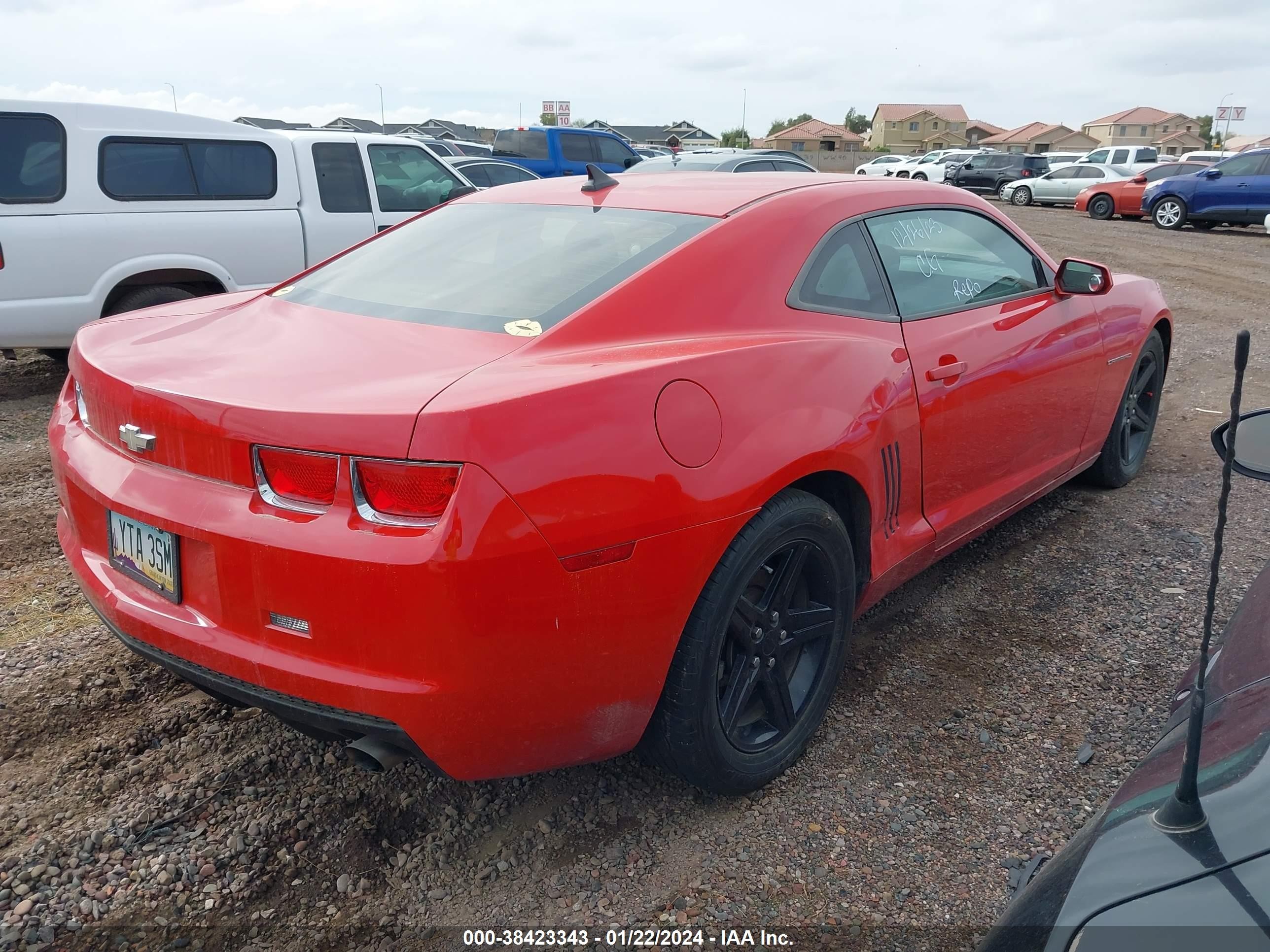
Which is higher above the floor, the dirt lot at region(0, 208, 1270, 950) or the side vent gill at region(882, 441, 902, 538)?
the side vent gill at region(882, 441, 902, 538)

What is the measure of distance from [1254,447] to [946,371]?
1.36m

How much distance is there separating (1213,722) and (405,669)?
1.39 m

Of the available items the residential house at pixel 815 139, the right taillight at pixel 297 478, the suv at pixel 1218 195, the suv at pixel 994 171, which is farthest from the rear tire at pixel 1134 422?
the residential house at pixel 815 139

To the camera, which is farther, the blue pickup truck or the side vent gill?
the blue pickup truck

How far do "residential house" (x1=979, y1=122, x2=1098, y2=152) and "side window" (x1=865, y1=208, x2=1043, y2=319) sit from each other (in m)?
84.0

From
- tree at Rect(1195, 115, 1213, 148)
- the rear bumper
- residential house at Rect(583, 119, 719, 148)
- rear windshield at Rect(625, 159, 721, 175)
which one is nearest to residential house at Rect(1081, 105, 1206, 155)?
tree at Rect(1195, 115, 1213, 148)

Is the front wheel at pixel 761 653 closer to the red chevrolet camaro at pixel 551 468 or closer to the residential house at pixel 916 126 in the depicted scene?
the red chevrolet camaro at pixel 551 468

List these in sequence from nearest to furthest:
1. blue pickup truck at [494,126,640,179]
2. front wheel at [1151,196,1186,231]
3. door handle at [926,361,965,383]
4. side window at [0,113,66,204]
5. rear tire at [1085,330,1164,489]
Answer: door handle at [926,361,965,383], rear tire at [1085,330,1164,489], side window at [0,113,66,204], blue pickup truck at [494,126,640,179], front wheel at [1151,196,1186,231]

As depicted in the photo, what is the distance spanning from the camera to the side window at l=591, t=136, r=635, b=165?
1789 centimetres

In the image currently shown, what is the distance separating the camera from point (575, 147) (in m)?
17.8

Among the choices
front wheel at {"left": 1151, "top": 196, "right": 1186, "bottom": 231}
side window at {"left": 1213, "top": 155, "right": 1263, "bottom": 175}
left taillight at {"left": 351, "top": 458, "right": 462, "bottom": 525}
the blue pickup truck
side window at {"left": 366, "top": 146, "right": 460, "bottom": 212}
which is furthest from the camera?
front wheel at {"left": 1151, "top": 196, "right": 1186, "bottom": 231}

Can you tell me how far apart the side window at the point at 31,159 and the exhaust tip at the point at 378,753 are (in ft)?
17.8

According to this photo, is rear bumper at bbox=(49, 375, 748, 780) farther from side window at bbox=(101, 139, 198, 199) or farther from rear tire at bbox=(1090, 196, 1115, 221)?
rear tire at bbox=(1090, 196, 1115, 221)

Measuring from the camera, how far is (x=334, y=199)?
741 centimetres
